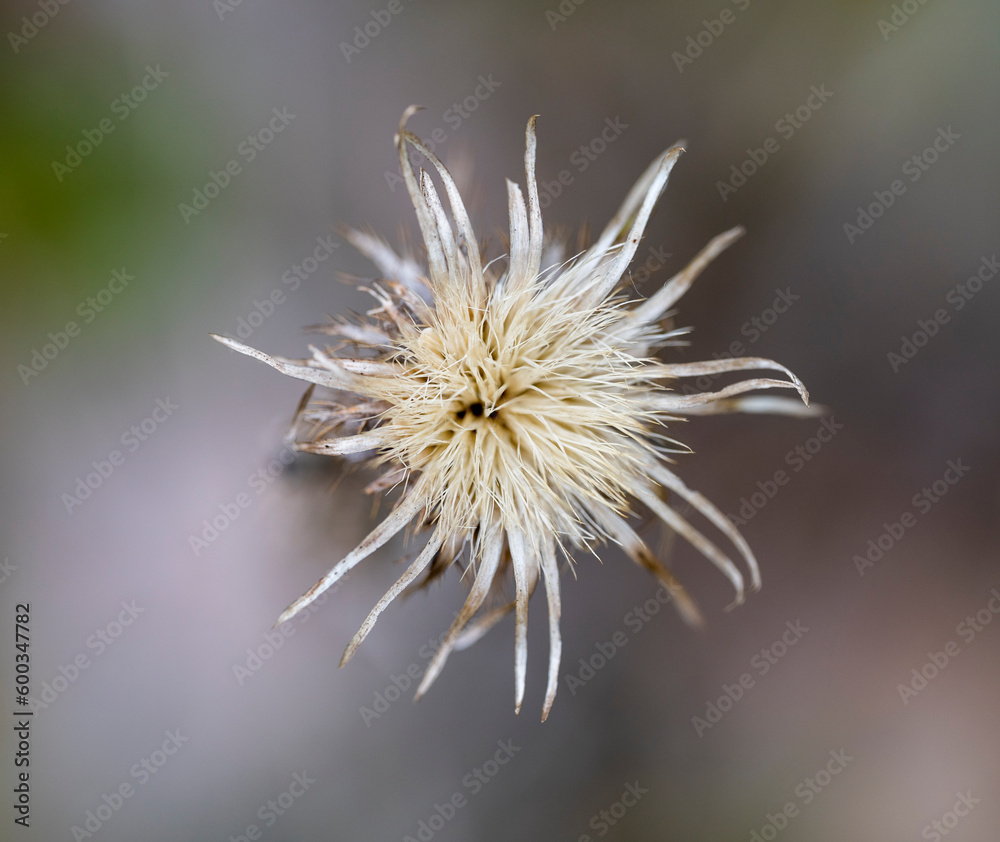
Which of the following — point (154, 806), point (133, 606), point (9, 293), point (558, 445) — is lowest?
point (154, 806)

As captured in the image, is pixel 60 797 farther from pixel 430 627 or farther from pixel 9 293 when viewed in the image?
pixel 9 293

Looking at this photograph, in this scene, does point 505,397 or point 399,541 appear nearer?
point 505,397

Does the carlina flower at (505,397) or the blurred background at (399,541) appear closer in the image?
the carlina flower at (505,397)

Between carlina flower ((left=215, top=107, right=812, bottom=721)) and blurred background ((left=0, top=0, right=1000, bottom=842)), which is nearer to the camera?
carlina flower ((left=215, top=107, right=812, bottom=721))

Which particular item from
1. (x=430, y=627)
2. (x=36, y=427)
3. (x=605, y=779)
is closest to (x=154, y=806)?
(x=430, y=627)
